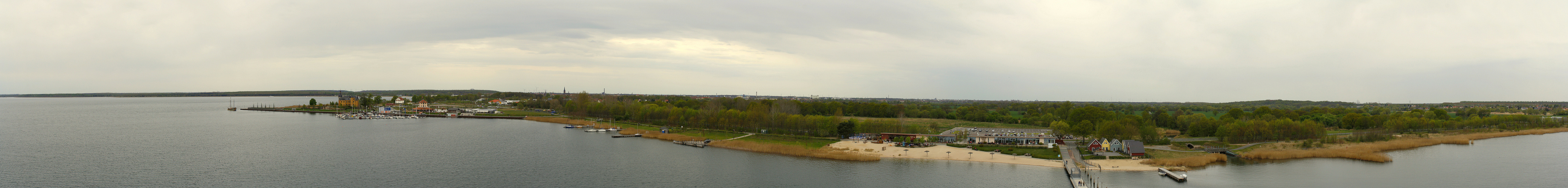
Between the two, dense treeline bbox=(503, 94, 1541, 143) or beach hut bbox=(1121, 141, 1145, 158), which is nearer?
beach hut bbox=(1121, 141, 1145, 158)

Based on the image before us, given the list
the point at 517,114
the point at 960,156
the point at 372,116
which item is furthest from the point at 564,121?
the point at 960,156

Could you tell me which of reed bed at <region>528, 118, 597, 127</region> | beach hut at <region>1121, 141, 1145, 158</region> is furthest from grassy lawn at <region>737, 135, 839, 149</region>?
reed bed at <region>528, 118, 597, 127</region>

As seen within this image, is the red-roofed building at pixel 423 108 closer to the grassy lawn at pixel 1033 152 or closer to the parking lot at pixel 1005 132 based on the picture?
the parking lot at pixel 1005 132

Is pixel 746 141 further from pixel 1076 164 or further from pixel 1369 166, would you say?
pixel 1369 166

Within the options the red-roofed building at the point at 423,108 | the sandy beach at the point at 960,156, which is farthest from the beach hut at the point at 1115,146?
the red-roofed building at the point at 423,108

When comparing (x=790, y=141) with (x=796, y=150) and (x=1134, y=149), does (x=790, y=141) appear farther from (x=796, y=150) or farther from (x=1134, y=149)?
(x=1134, y=149)

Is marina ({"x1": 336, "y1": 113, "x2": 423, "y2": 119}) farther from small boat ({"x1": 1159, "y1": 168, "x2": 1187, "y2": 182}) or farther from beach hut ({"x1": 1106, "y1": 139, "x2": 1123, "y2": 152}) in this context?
small boat ({"x1": 1159, "y1": 168, "x2": 1187, "y2": 182})

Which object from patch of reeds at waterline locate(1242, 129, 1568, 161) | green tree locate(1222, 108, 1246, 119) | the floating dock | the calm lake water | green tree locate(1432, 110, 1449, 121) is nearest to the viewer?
the calm lake water
